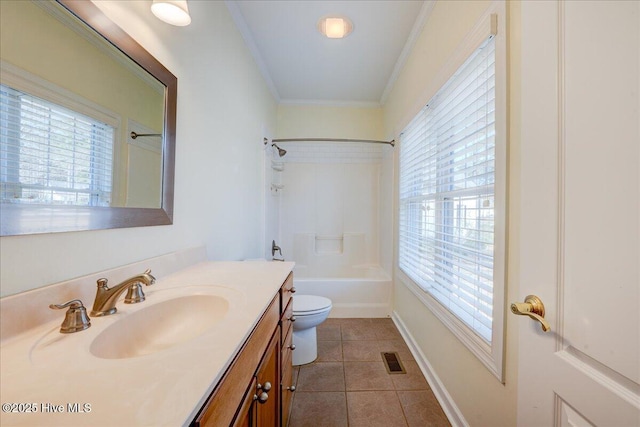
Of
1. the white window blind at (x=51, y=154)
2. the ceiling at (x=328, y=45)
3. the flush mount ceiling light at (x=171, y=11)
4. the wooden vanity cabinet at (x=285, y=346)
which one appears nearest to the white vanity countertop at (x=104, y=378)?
the white window blind at (x=51, y=154)

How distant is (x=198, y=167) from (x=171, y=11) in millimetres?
663

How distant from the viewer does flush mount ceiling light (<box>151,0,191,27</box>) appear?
3.09 feet

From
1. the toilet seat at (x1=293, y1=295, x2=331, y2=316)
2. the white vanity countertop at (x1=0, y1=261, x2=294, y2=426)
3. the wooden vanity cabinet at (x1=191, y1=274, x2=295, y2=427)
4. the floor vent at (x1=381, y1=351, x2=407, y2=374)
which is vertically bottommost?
the floor vent at (x1=381, y1=351, x2=407, y2=374)

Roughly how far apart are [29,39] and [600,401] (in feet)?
4.90

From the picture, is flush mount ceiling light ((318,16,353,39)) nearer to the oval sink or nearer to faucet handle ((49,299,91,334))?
the oval sink

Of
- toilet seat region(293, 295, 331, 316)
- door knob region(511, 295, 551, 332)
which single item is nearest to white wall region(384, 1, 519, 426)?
door knob region(511, 295, 551, 332)

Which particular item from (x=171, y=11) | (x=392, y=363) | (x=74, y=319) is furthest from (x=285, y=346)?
(x=171, y=11)

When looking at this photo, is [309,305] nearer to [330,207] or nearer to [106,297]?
[106,297]

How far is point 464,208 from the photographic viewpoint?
1.28m

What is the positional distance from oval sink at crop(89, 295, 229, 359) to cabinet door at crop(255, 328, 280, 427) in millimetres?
238

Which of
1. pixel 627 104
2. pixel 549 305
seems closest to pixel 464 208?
pixel 549 305

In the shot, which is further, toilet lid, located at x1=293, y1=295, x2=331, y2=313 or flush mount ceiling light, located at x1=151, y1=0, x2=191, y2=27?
toilet lid, located at x1=293, y1=295, x2=331, y2=313

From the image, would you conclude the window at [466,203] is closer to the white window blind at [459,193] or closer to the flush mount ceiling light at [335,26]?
the white window blind at [459,193]

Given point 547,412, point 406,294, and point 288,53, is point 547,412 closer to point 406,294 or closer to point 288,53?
point 406,294
